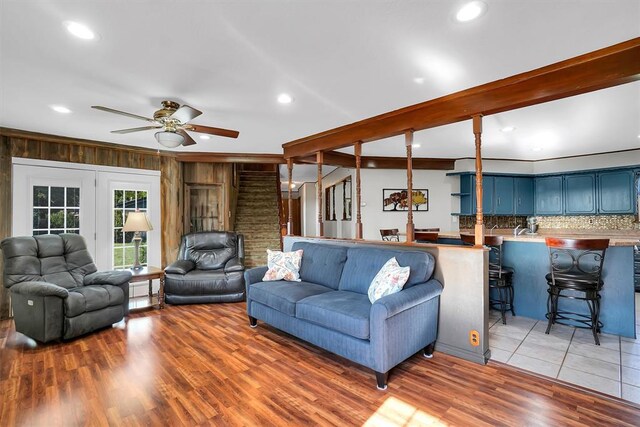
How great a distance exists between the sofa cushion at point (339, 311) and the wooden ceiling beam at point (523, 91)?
198 cm

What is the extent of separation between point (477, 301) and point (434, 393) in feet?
2.92

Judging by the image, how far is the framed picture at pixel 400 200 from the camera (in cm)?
666

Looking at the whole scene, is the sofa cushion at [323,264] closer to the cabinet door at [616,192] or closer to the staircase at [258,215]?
the staircase at [258,215]

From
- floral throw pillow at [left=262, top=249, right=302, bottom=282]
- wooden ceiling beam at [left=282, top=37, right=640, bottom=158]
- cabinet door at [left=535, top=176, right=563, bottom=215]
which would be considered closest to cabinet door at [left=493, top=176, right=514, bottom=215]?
cabinet door at [left=535, top=176, right=563, bottom=215]

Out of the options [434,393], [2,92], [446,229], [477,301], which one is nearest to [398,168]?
[446,229]

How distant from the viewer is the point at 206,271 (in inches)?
191

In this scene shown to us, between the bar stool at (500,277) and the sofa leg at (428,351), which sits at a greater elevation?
the bar stool at (500,277)

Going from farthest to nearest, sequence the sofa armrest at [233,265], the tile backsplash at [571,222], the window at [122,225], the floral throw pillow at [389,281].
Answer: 1. the tile backsplash at [571,222]
2. the window at [122,225]
3. the sofa armrest at [233,265]
4. the floral throw pillow at [389,281]

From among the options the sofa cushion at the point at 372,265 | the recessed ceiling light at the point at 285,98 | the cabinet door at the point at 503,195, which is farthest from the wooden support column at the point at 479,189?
the cabinet door at the point at 503,195

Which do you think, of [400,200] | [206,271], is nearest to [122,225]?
[206,271]

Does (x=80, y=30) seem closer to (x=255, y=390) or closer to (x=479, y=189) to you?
(x=255, y=390)

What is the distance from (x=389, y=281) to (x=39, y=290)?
134 inches

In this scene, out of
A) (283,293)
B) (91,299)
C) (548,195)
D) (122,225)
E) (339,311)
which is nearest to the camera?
(339,311)

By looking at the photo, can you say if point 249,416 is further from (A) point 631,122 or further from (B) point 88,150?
(A) point 631,122
